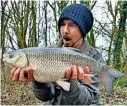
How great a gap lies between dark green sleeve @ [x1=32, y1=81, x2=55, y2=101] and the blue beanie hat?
0.49 m

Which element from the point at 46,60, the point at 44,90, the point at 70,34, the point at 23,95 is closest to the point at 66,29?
the point at 70,34

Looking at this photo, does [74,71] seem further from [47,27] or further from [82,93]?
[47,27]

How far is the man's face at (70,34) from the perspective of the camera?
277cm

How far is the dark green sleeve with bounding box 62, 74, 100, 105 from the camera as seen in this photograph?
8.11 ft

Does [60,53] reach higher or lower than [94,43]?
higher

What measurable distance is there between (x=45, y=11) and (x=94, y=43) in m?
1.25

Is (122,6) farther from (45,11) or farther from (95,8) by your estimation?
(45,11)

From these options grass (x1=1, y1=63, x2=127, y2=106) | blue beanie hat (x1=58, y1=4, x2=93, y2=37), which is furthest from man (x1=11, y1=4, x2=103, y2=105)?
grass (x1=1, y1=63, x2=127, y2=106)

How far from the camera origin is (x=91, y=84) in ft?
8.92

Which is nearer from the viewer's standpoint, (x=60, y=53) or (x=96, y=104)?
(x=60, y=53)

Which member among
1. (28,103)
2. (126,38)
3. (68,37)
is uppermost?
(68,37)

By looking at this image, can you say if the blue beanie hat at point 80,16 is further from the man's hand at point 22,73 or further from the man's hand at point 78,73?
the man's hand at point 22,73

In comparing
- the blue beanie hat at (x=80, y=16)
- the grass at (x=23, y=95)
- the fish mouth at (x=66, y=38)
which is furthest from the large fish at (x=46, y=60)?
the grass at (x=23, y=95)

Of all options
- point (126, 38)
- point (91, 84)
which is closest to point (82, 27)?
point (91, 84)
